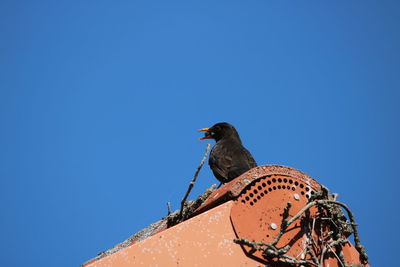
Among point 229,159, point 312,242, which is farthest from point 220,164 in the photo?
point 312,242

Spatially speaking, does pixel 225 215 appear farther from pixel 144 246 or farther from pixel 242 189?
pixel 144 246

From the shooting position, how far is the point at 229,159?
7414 millimetres

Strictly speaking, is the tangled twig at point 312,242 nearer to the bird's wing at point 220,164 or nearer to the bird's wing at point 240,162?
the bird's wing at point 240,162

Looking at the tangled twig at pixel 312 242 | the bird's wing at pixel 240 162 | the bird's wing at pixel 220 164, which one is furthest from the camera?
the bird's wing at pixel 220 164

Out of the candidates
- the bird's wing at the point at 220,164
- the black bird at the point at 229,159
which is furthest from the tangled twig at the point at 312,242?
the bird's wing at the point at 220,164

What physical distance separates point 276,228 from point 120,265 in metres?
0.93

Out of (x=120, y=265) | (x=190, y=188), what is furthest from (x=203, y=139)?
(x=120, y=265)

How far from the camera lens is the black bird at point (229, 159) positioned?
7.16 m

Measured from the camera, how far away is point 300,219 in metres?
2.80

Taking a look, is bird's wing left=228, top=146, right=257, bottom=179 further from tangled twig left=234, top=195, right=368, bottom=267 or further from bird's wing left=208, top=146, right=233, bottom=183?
tangled twig left=234, top=195, right=368, bottom=267

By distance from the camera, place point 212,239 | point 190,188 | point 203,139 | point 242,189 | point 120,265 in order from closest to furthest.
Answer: point 120,265 → point 212,239 → point 242,189 → point 190,188 → point 203,139

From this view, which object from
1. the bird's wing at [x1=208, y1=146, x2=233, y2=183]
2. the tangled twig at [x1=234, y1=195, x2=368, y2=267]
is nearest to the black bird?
the bird's wing at [x1=208, y1=146, x2=233, y2=183]

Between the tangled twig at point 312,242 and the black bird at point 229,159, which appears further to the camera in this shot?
the black bird at point 229,159

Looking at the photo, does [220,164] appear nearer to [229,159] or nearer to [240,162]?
[229,159]
